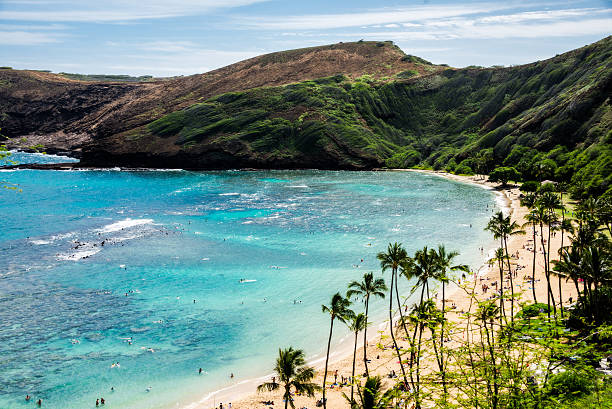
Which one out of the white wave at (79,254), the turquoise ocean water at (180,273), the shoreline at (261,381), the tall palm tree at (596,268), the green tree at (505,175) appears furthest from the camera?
the green tree at (505,175)

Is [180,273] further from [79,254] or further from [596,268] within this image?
[596,268]

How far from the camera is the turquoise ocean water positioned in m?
44.6

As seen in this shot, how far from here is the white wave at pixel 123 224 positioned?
98294 millimetres

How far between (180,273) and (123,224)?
129 feet

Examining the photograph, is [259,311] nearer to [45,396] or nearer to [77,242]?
[45,396]

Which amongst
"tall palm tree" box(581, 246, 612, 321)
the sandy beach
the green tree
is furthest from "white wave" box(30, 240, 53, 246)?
the green tree

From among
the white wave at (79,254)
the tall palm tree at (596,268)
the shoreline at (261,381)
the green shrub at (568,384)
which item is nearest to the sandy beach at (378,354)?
the shoreline at (261,381)

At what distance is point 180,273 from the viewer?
72.9 meters

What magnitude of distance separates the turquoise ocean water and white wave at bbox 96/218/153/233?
0.27m

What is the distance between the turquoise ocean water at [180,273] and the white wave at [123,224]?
0.27m

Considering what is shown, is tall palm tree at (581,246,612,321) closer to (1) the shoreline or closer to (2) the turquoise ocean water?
(1) the shoreline

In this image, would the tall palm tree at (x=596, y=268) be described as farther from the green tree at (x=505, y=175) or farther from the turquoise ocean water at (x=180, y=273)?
the green tree at (x=505, y=175)

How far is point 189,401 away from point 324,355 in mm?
14865

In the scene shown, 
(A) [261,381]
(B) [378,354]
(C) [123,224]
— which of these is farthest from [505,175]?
(A) [261,381]
